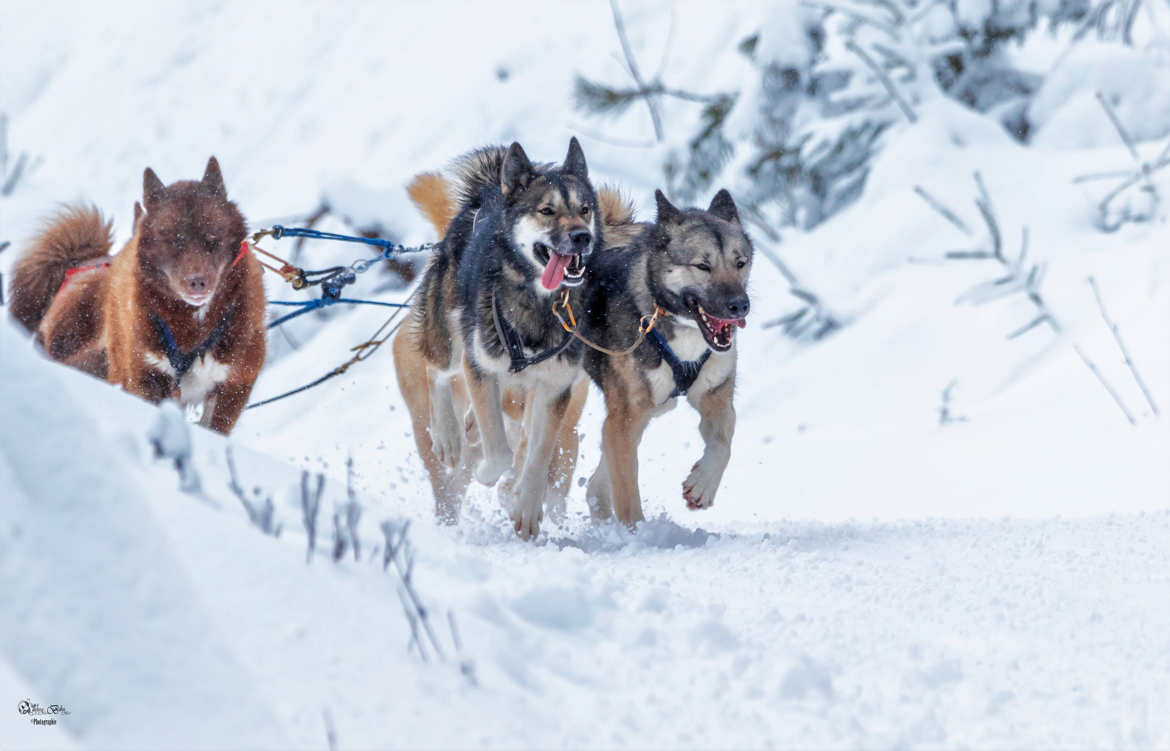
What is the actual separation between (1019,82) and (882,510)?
203 inches

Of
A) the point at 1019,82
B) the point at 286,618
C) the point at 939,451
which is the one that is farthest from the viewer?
the point at 1019,82

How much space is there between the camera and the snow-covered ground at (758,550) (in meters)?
2.18

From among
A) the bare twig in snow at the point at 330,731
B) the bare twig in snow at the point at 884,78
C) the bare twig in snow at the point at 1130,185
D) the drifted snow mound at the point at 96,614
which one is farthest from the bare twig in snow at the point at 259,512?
the bare twig in snow at the point at 884,78

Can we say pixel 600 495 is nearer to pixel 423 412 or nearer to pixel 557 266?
pixel 423 412

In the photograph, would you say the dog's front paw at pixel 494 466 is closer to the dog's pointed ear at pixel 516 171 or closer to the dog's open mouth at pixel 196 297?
the dog's pointed ear at pixel 516 171

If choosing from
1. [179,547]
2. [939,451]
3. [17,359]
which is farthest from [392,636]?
[939,451]

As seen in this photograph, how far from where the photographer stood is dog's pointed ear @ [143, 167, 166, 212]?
483 cm

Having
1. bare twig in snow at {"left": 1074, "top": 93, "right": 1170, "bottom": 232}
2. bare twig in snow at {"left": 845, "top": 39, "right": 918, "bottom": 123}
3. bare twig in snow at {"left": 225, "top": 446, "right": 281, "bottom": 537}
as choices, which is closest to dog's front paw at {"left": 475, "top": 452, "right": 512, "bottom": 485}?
bare twig in snow at {"left": 225, "top": 446, "right": 281, "bottom": 537}

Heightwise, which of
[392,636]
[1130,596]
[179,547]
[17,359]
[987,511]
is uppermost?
[17,359]

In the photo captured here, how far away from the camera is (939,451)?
7.61 metres

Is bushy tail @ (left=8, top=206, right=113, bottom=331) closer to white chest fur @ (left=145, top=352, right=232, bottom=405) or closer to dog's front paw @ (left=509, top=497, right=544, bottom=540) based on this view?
white chest fur @ (left=145, top=352, right=232, bottom=405)

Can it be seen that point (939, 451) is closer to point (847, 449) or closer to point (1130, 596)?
point (847, 449)

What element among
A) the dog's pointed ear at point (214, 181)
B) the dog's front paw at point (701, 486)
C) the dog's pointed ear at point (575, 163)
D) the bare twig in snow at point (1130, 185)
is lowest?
the bare twig in snow at point (1130, 185)

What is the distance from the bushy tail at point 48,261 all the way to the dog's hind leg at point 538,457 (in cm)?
249
